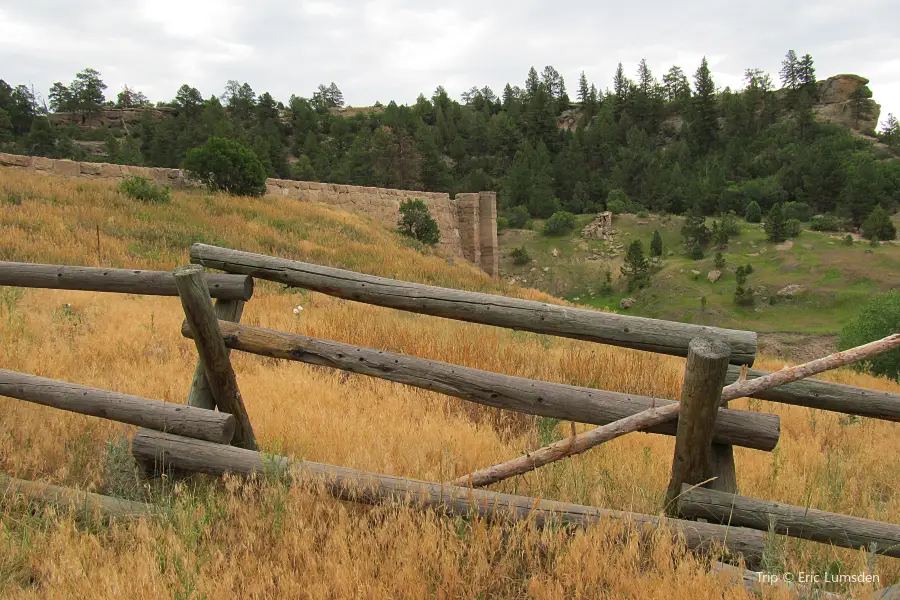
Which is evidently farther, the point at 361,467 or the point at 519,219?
the point at 519,219

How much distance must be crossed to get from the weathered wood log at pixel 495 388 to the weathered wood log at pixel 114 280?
21 centimetres

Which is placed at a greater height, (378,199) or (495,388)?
(378,199)

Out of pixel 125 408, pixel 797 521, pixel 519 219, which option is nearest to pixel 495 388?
pixel 797 521

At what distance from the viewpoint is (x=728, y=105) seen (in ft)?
244

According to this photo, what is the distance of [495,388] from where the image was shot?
293 centimetres

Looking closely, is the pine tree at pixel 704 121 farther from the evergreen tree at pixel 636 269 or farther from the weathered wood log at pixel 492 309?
the weathered wood log at pixel 492 309

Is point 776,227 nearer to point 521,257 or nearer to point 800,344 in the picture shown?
point 800,344

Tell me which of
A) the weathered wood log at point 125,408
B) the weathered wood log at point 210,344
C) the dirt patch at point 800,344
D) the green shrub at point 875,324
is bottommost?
the dirt patch at point 800,344

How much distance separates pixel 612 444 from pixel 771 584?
6.61ft

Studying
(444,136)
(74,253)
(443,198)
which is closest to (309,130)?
(444,136)

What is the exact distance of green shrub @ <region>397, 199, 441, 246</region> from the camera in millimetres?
25500

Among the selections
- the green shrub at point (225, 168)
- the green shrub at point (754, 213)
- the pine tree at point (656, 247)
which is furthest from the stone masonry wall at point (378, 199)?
the green shrub at point (754, 213)

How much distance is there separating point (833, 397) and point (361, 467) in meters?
2.52

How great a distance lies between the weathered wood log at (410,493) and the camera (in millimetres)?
2371
